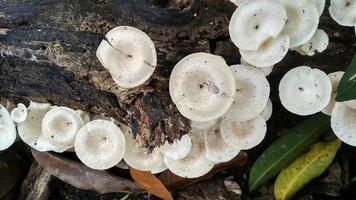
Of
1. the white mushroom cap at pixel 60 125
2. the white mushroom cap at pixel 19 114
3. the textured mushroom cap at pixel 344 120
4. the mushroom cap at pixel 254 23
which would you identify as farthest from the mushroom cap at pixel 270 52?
the white mushroom cap at pixel 19 114

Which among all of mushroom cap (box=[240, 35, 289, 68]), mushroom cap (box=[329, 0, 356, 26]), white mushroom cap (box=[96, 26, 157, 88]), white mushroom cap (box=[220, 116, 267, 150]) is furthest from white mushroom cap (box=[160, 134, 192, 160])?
mushroom cap (box=[329, 0, 356, 26])

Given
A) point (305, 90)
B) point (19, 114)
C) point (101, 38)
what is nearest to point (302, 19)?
point (305, 90)

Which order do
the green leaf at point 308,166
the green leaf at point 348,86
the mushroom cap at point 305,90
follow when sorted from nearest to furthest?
the green leaf at point 348,86 < the mushroom cap at point 305,90 < the green leaf at point 308,166

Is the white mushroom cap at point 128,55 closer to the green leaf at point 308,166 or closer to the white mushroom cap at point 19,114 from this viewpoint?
the white mushroom cap at point 19,114

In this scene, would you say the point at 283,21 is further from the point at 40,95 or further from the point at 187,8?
the point at 40,95

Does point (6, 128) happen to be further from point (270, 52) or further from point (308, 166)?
point (308, 166)

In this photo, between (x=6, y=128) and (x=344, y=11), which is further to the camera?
(x=6, y=128)

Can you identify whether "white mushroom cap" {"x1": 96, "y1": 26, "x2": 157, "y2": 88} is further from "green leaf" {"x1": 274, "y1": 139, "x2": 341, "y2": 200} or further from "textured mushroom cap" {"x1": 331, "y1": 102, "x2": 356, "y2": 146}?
"green leaf" {"x1": 274, "y1": 139, "x2": 341, "y2": 200}
